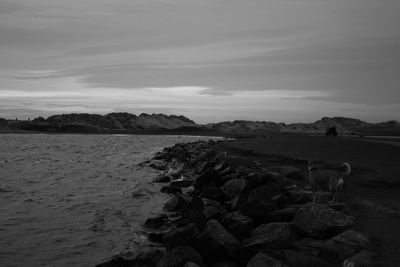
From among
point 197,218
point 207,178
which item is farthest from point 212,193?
point 197,218

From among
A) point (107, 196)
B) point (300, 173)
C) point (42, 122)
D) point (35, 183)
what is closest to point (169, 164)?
point (35, 183)

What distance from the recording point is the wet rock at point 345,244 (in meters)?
7.82

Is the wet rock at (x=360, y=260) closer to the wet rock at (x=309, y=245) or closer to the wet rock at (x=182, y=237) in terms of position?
the wet rock at (x=309, y=245)

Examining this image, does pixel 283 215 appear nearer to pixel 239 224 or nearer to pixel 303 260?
pixel 239 224

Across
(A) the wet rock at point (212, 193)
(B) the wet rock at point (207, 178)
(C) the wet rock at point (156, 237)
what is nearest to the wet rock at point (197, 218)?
(C) the wet rock at point (156, 237)

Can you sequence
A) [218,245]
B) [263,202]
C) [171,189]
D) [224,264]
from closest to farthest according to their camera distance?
[224,264] < [218,245] < [263,202] < [171,189]

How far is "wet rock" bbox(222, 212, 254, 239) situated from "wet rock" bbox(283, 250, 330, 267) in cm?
228

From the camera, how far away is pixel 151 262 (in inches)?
337

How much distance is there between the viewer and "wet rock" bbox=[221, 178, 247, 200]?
47.7 feet

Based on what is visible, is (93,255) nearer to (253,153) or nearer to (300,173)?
(300,173)

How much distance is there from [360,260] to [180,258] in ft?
10.0

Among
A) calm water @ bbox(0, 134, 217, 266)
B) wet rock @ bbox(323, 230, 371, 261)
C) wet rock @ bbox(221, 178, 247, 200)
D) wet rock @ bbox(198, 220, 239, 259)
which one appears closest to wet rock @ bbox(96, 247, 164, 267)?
wet rock @ bbox(198, 220, 239, 259)

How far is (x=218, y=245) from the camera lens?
8656 millimetres

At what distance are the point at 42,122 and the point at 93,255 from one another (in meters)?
172
